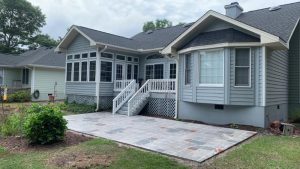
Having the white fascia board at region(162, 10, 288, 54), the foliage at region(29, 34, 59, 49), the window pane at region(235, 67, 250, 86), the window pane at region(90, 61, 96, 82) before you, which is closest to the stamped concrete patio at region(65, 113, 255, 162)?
the window pane at region(235, 67, 250, 86)

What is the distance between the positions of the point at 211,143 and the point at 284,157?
1826 millimetres

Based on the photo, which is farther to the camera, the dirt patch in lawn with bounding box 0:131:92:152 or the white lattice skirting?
the white lattice skirting

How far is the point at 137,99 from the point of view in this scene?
41.8 ft

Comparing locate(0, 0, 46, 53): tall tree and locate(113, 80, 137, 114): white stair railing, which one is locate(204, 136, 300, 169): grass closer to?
locate(113, 80, 137, 114): white stair railing

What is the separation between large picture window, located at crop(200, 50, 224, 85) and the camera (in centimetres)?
957

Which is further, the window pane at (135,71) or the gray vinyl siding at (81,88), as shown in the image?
the window pane at (135,71)

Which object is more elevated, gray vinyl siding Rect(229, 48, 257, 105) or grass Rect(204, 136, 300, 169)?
gray vinyl siding Rect(229, 48, 257, 105)

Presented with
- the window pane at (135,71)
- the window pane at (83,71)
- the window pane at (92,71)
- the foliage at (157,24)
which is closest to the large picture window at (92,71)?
the window pane at (92,71)

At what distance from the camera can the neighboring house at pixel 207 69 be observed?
914cm

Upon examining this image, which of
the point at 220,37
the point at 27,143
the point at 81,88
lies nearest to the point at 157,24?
the point at 81,88

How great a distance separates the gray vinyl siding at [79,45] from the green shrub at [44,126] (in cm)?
844

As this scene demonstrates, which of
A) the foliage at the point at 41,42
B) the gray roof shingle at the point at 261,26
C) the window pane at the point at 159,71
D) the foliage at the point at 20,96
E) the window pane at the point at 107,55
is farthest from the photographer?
the foliage at the point at 41,42

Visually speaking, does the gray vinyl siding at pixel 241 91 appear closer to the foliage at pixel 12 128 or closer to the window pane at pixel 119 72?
the foliage at pixel 12 128

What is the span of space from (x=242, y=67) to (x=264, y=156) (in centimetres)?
464
